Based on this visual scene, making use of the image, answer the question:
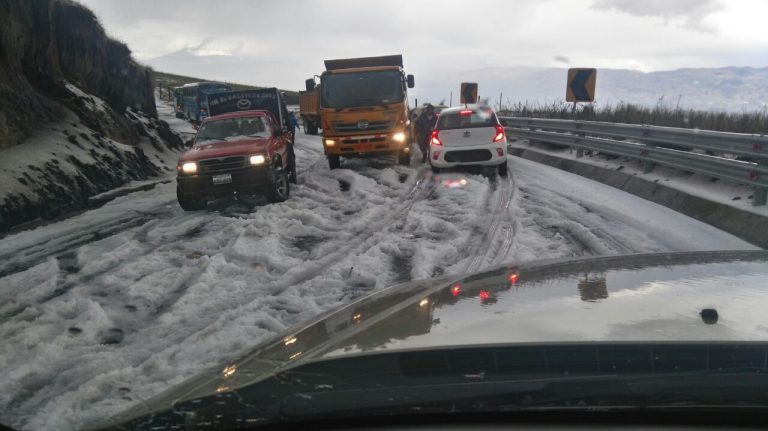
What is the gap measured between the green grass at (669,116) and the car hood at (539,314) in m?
9.63

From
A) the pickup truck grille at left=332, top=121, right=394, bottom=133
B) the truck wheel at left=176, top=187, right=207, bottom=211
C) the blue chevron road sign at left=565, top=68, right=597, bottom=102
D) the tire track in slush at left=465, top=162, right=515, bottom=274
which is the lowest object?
the tire track in slush at left=465, top=162, right=515, bottom=274

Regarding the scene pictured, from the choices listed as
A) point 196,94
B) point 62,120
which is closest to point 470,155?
point 62,120

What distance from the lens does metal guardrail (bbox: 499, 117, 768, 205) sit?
7.34 m

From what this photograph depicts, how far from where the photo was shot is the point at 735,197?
801cm

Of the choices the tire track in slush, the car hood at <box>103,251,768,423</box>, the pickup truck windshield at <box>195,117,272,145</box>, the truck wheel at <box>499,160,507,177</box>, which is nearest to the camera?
the car hood at <box>103,251,768,423</box>

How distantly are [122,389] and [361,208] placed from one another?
6.96m

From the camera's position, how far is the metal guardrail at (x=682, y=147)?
24.1 feet

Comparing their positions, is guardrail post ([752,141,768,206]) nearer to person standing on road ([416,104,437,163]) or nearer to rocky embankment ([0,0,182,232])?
rocky embankment ([0,0,182,232])

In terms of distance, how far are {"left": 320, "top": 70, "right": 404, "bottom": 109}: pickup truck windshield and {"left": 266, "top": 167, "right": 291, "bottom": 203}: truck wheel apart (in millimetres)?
5069

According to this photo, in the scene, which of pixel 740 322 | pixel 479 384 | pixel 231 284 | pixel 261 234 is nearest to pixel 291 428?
pixel 479 384

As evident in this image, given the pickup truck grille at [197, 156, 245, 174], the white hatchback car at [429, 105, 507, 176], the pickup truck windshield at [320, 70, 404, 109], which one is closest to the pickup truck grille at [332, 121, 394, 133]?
the pickup truck windshield at [320, 70, 404, 109]

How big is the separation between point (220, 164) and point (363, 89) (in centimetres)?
650

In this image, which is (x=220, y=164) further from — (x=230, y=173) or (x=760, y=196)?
(x=760, y=196)

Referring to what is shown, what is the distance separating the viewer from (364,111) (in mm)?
15852
